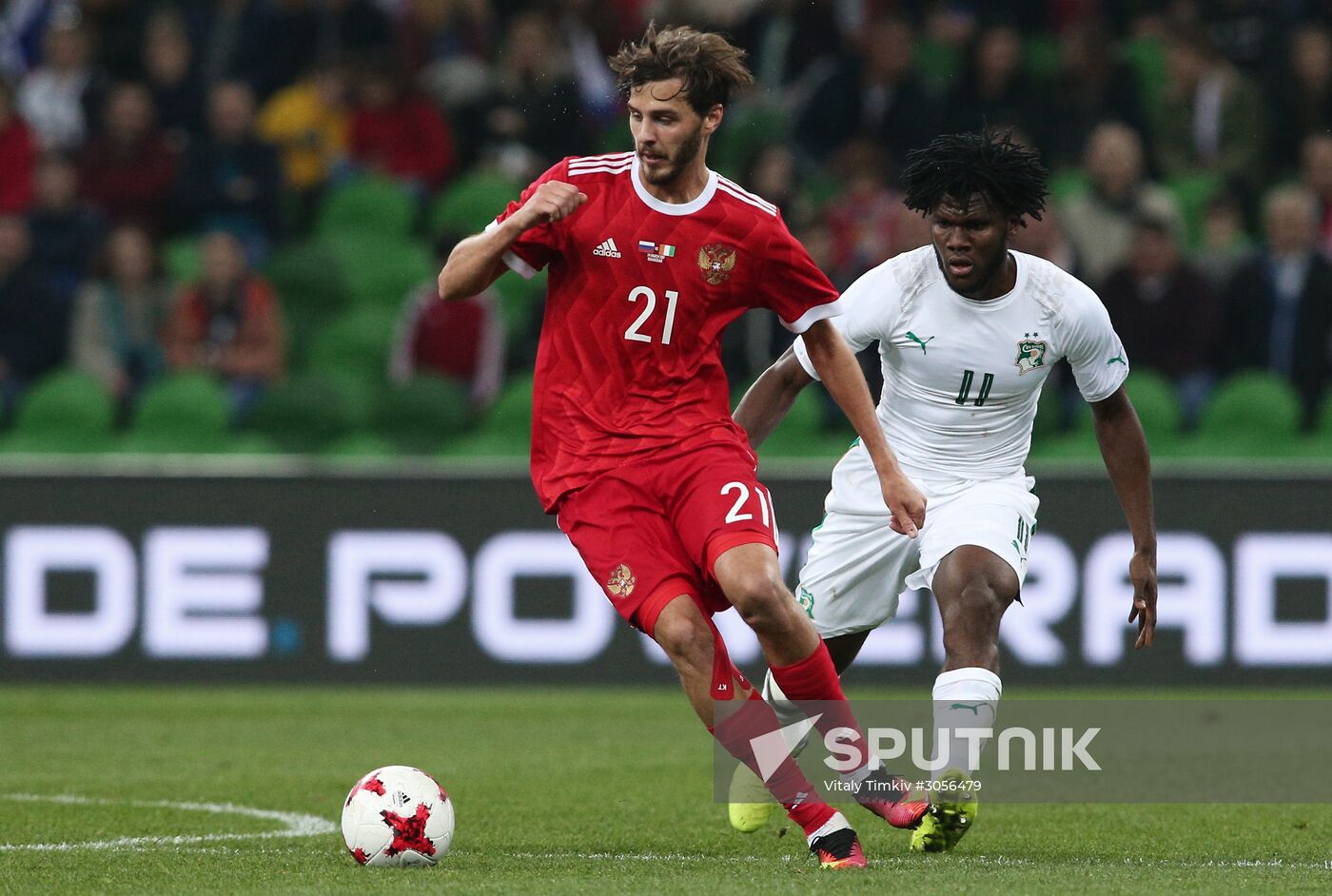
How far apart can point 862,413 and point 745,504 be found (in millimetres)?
433

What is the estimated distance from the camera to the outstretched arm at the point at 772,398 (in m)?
6.21

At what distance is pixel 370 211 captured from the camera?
43.5ft

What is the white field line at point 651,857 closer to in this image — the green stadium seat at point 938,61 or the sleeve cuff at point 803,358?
the sleeve cuff at point 803,358

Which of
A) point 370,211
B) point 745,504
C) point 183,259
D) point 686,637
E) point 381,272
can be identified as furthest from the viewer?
point 370,211

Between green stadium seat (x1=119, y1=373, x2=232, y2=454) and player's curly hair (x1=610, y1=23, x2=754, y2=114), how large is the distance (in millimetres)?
6541

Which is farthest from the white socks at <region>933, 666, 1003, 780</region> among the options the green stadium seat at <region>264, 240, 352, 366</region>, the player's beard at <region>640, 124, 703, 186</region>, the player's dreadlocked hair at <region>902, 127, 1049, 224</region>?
the green stadium seat at <region>264, 240, 352, 366</region>

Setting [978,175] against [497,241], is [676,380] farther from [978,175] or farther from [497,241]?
[978,175]

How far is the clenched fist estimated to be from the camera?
17.0ft

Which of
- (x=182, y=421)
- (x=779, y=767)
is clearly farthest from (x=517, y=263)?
(x=182, y=421)

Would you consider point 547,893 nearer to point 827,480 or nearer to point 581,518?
point 581,518

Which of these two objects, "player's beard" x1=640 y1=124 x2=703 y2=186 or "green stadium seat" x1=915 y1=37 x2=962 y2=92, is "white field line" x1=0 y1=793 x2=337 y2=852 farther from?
"green stadium seat" x1=915 y1=37 x2=962 y2=92

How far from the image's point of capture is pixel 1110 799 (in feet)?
23.2

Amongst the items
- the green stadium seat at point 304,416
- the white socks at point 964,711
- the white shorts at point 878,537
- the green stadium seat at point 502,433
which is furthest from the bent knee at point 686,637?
the green stadium seat at point 304,416

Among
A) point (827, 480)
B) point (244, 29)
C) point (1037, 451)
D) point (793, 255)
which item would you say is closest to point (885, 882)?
point (793, 255)
